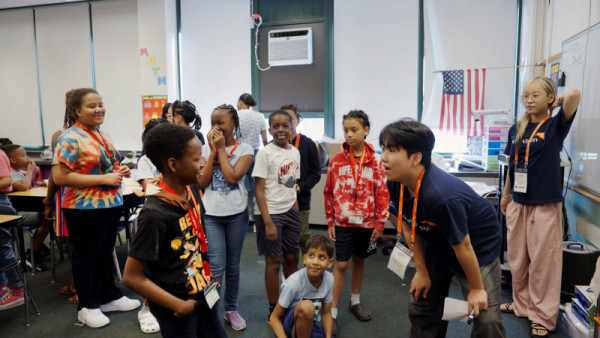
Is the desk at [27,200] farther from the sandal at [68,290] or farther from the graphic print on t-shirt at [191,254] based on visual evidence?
the graphic print on t-shirt at [191,254]

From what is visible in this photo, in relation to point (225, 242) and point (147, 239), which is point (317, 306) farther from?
point (147, 239)

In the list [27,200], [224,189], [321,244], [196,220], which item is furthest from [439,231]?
[27,200]

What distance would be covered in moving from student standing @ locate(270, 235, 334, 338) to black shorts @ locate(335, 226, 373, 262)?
1.08ft

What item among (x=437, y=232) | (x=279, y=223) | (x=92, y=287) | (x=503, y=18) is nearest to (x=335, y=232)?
(x=279, y=223)

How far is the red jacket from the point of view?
241 cm

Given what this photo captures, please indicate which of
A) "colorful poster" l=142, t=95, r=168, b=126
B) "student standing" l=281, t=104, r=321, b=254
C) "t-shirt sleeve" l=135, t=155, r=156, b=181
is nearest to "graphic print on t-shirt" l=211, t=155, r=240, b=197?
"t-shirt sleeve" l=135, t=155, r=156, b=181

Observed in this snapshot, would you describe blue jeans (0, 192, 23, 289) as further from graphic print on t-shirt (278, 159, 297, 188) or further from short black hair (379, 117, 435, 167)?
short black hair (379, 117, 435, 167)

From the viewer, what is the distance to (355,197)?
2426 millimetres

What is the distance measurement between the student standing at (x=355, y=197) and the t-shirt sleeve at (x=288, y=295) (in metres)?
0.53

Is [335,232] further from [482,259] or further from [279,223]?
[482,259]

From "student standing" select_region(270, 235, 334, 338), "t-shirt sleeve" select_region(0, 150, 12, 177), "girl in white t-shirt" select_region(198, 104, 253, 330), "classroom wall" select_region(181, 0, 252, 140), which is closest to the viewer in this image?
"student standing" select_region(270, 235, 334, 338)

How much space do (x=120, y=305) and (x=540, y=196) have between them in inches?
114

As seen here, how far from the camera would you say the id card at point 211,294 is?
1.36 m

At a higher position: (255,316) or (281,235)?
(281,235)
